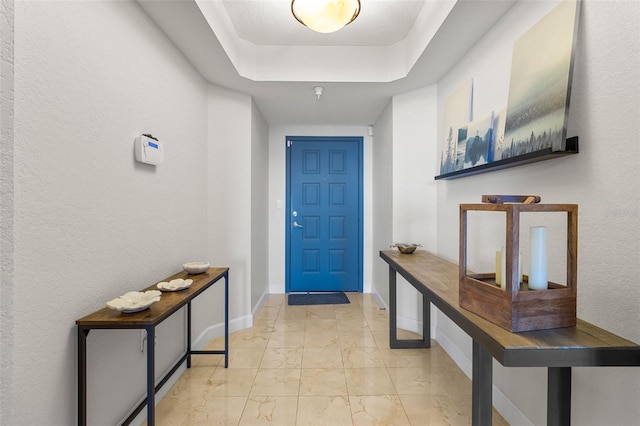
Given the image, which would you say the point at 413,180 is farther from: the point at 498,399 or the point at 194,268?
the point at 194,268

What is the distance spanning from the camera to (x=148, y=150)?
1.83 meters

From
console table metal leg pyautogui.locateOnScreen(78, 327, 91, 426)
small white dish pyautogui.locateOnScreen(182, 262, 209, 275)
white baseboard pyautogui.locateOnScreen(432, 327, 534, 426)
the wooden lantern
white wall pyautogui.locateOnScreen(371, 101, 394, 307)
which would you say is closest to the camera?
the wooden lantern

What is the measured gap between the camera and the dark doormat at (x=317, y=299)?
4.02 meters

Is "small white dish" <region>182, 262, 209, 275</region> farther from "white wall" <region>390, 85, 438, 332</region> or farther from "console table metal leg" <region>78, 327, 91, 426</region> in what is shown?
"white wall" <region>390, 85, 438, 332</region>

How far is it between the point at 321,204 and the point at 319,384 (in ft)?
8.69

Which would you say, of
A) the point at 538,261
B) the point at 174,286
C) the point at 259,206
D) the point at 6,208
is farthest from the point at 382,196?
the point at 6,208

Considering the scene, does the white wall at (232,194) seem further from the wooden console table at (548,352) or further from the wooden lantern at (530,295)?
the wooden lantern at (530,295)

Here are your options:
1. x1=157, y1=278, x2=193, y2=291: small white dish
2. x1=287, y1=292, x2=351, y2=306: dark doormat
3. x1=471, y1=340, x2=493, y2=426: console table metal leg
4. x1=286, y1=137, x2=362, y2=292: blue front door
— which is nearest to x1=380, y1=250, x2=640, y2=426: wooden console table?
x1=471, y1=340, x2=493, y2=426: console table metal leg

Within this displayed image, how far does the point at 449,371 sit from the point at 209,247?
2.19 meters

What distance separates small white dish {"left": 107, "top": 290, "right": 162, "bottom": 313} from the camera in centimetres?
136

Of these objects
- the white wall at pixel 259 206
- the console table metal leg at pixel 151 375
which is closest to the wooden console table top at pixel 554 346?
the console table metal leg at pixel 151 375

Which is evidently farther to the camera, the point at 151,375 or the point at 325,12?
the point at 325,12

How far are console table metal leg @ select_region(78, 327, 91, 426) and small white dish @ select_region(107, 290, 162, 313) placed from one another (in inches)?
5.5

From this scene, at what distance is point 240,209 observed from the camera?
10.1 ft
